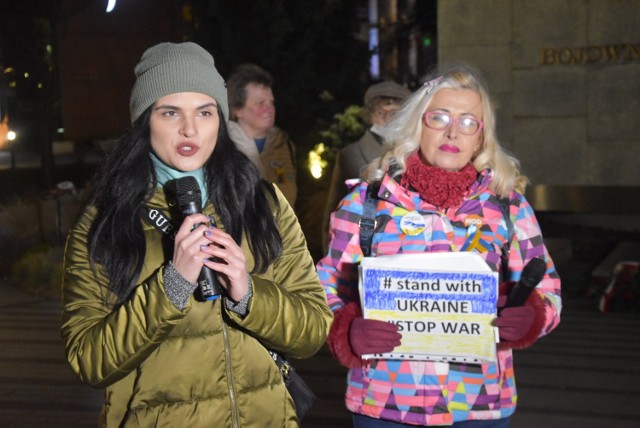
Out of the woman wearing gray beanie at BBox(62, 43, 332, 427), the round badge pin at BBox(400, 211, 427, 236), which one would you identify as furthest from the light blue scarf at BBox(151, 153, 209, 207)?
the round badge pin at BBox(400, 211, 427, 236)

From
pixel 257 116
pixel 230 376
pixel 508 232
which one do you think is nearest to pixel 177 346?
pixel 230 376

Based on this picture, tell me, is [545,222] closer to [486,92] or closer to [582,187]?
[582,187]

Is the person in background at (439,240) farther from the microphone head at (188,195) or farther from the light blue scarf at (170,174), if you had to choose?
the microphone head at (188,195)

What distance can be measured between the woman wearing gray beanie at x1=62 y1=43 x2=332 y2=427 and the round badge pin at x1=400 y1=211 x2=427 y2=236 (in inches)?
28.8

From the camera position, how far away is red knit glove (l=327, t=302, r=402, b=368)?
3422mm

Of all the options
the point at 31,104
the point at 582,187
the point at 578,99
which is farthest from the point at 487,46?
the point at 31,104

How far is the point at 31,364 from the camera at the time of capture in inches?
308

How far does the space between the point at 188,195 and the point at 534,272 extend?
1.31 metres

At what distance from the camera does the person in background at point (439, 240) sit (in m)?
3.49

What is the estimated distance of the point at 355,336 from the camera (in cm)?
345

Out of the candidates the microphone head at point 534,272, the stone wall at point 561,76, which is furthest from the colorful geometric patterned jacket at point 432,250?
the stone wall at point 561,76

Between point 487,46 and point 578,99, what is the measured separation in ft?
4.85

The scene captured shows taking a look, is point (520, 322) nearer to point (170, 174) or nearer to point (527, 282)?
point (527, 282)

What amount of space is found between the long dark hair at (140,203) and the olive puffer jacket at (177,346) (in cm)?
4
